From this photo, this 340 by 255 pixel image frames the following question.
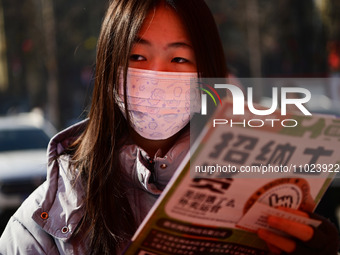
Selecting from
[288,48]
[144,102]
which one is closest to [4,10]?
[288,48]

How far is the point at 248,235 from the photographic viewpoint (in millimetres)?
1537

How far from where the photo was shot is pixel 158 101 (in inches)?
78.2

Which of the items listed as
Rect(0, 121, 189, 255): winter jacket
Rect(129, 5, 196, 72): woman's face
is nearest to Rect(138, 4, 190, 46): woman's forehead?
Rect(129, 5, 196, 72): woman's face

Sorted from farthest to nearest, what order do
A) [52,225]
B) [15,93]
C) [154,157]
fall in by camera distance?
1. [15,93]
2. [154,157]
3. [52,225]

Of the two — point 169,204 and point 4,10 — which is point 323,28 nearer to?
point 4,10

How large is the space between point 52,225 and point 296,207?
721mm

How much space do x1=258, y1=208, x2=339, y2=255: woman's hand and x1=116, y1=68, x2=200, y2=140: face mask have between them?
1.84 ft

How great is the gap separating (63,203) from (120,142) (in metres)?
0.29

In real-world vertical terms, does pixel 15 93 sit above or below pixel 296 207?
below

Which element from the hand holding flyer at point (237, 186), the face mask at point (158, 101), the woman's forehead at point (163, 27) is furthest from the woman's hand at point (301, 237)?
the woman's forehead at point (163, 27)

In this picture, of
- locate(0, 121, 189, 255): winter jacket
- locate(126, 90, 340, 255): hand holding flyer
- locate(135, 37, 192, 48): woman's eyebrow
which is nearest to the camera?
locate(126, 90, 340, 255): hand holding flyer

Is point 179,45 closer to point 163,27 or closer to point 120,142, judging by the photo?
point 163,27

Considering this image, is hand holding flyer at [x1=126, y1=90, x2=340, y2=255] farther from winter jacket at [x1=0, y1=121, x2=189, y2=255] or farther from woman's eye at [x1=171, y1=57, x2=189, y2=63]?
woman's eye at [x1=171, y1=57, x2=189, y2=63]

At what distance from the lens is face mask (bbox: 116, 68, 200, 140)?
186cm
